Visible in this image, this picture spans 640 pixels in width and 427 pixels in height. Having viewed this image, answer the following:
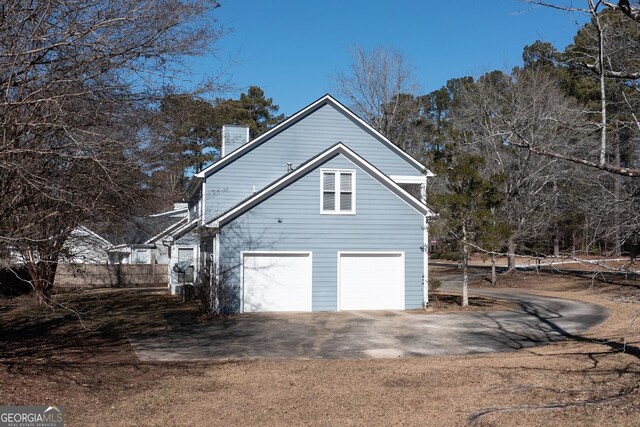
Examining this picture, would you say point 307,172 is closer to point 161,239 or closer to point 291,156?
point 291,156

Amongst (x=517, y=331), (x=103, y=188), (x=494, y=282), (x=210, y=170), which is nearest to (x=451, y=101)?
(x=494, y=282)

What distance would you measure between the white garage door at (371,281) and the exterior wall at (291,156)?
4765 mm

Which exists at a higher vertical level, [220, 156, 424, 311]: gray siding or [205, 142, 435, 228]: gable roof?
[205, 142, 435, 228]: gable roof

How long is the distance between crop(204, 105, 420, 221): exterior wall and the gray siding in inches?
121

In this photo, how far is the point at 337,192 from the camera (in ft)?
65.7

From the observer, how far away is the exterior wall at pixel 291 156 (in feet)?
73.0

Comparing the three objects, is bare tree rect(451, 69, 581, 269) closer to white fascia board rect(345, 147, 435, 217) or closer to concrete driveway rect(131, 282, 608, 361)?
white fascia board rect(345, 147, 435, 217)

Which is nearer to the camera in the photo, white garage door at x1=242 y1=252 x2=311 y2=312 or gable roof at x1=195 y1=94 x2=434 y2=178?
white garage door at x1=242 y1=252 x2=311 y2=312

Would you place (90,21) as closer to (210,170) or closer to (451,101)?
(210,170)

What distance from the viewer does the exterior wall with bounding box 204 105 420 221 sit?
876 inches

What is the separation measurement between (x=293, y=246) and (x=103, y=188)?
10.2 metres

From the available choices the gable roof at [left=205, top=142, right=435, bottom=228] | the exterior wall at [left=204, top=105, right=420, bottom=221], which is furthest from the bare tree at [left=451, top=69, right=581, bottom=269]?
the gable roof at [left=205, top=142, right=435, bottom=228]

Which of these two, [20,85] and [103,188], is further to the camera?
[103,188]

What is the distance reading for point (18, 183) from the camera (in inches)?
352
